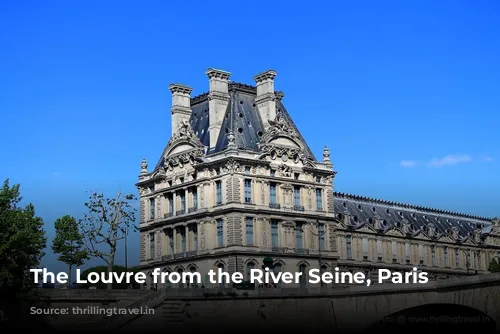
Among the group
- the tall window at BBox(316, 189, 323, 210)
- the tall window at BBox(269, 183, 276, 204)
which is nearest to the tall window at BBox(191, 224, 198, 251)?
the tall window at BBox(269, 183, 276, 204)

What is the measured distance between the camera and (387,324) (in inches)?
2904

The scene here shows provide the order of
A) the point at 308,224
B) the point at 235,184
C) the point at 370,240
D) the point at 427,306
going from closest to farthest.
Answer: the point at 427,306, the point at 235,184, the point at 308,224, the point at 370,240

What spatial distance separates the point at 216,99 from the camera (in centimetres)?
9506

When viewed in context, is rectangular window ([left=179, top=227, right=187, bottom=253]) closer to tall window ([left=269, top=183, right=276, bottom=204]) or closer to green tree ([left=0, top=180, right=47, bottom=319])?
tall window ([left=269, top=183, right=276, bottom=204])

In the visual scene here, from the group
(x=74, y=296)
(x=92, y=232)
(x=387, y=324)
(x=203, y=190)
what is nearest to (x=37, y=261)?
(x=74, y=296)

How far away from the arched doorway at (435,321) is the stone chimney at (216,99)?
30.1 metres

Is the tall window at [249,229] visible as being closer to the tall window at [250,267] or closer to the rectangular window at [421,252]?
the tall window at [250,267]

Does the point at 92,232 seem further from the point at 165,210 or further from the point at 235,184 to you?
the point at 235,184

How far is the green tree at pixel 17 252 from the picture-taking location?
69.4m

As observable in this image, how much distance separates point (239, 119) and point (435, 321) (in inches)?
1363

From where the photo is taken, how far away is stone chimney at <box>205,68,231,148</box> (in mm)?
93688

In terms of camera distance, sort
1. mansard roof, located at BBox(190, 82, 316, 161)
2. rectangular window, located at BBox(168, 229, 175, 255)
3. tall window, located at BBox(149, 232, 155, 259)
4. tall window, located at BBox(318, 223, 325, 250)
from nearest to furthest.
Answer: mansard roof, located at BBox(190, 82, 316, 161) < tall window, located at BBox(318, 223, 325, 250) < rectangular window, located at BBox(168, 229, 175, 255) < tall window, located at BBox(149, 232, 155, 259)

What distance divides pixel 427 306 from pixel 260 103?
41082mm

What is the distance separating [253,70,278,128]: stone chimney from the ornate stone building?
0.11m
